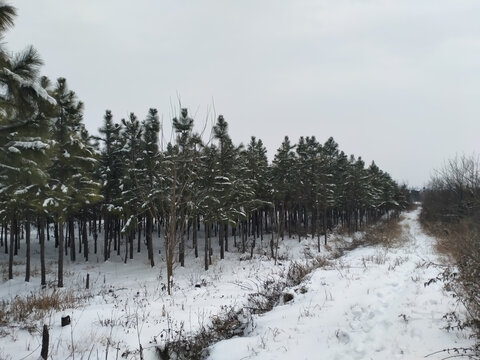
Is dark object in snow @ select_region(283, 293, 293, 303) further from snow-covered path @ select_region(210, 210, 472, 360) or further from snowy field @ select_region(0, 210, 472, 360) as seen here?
snow-covered path @ select_region(210, 210, 472, 360)

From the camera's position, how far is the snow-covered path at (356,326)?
16.9ft

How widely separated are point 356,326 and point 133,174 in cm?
2233

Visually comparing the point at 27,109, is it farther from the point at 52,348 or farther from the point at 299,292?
the point at 299,292

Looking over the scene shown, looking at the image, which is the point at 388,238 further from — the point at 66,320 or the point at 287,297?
the point at 66,320

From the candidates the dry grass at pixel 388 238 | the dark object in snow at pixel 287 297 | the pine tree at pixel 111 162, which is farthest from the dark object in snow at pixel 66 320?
the pine tree at pixel 111 162

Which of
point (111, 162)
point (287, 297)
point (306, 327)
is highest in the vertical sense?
point (111, 162)

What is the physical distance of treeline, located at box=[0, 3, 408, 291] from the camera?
22.1 ft

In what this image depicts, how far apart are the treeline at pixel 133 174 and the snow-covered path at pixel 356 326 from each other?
4657mm


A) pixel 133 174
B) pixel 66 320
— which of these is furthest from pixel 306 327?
pixel 133 174

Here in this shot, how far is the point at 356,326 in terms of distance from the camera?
19.7 ft

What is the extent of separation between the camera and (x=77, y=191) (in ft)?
67.0

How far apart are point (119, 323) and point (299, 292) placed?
15.2 ft

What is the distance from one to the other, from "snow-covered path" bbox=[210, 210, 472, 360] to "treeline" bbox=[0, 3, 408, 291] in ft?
15.3

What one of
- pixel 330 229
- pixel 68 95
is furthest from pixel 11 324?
pixel 330 229
